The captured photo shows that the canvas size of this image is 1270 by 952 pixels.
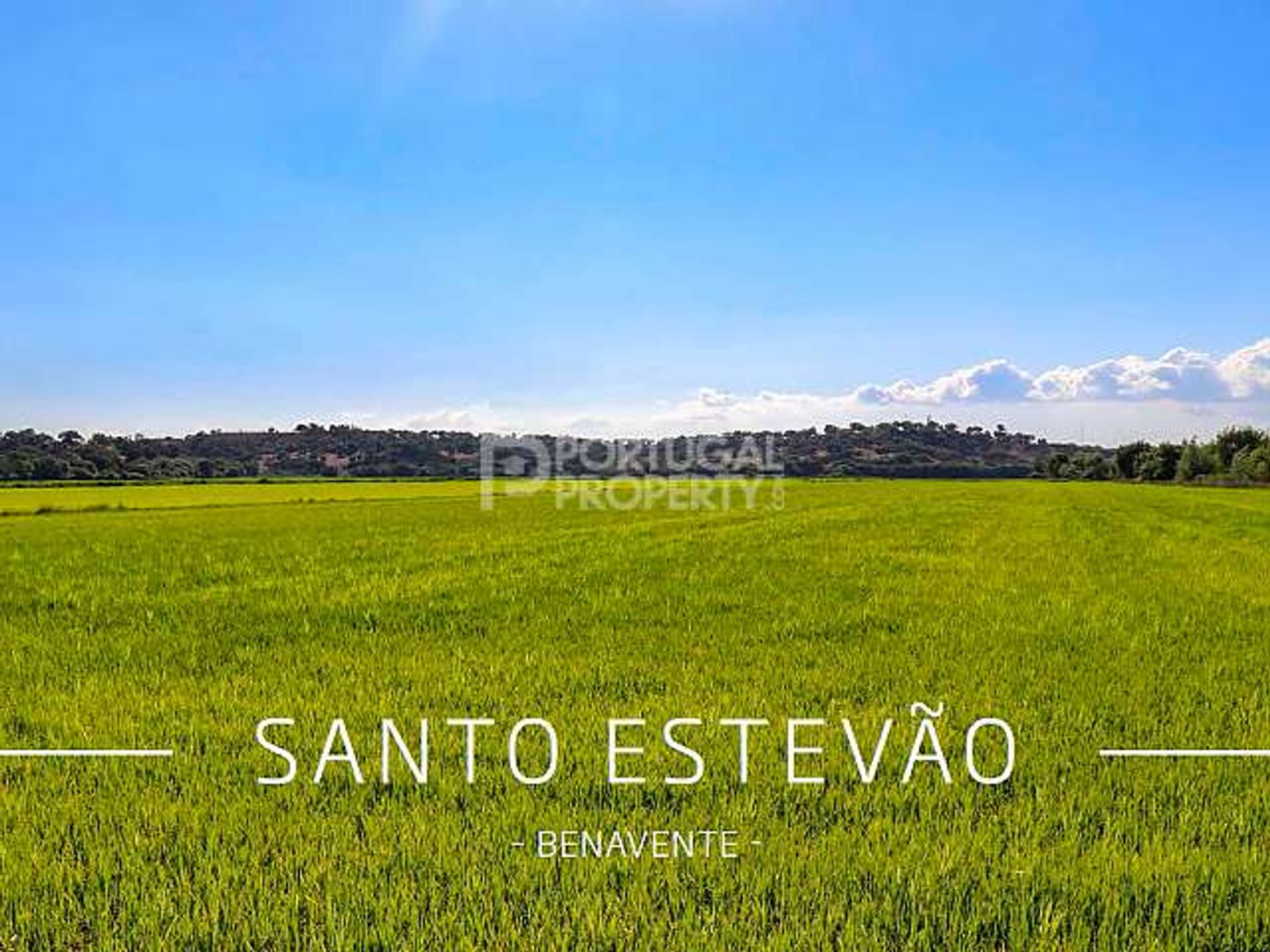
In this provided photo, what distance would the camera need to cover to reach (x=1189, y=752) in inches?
242

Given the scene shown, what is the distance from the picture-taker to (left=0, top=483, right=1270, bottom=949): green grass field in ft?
12.9

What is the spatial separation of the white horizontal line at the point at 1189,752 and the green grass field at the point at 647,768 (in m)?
0.16

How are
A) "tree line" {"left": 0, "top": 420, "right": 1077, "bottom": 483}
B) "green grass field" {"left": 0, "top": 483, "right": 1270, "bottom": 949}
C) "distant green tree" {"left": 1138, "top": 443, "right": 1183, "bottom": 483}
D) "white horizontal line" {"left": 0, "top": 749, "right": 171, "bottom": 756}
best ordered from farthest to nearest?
"distant green tree" {"left": 1138, "top": 443, "right": 1183, "bottom": 483} < "tree line" {"left": 0, "top": 420, "right": 1077, "bottom": 483} < "white horizontal line" {"left": 0, "top": 749, "right": 171, "bottom": 756} < "green grass field" {"left": 0, "top": 483, "right": 1270, "bottom": 949}

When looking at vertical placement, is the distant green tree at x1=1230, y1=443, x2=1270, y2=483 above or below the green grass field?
above

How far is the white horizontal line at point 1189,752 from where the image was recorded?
6.07m

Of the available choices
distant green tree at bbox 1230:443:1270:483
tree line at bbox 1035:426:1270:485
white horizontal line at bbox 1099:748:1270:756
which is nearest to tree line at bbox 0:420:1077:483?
tree line at bbox 1035:426:1270:485

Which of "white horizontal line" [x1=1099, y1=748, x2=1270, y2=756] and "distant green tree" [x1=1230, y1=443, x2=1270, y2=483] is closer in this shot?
"white horizontal line" [x1=1099, y1=748, x2=1270, y2=756]

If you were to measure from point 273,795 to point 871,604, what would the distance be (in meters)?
9.49

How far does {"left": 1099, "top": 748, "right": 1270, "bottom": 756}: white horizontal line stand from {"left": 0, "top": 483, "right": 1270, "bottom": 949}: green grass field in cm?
16

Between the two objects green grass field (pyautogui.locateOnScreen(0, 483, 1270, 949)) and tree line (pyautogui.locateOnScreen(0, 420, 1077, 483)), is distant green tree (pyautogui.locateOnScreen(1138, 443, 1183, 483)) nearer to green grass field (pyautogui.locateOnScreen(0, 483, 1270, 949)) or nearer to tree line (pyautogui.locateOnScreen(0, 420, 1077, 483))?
tree line (pyautogui.locateOnScreen(0, 420, 1077, 483))

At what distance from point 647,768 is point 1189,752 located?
388 centimetres

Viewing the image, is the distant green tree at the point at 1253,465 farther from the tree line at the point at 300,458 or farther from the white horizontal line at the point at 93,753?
the white horizontal line at the point at 93,753

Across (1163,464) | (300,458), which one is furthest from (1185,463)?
(300,458)

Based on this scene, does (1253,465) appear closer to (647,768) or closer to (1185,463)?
(1185,463)
